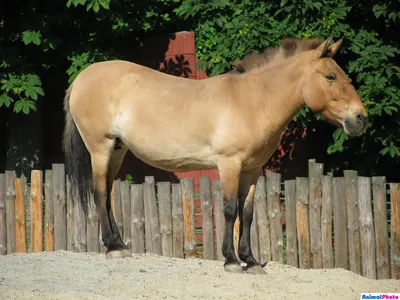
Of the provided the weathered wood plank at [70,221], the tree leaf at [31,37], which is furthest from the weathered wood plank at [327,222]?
the tree leaf at [31,37]

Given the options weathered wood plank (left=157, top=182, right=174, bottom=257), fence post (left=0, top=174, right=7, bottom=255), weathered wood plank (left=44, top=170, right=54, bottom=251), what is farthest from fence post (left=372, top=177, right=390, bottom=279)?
fence post (left=0, top=174, right=7, bottom=255)

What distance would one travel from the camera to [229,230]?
330 inches

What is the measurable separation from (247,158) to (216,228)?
156cm

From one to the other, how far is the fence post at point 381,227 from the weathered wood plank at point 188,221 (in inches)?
77.7

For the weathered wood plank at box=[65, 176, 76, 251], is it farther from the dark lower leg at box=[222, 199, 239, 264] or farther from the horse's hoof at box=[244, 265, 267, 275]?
the horse's hoof at box=[244, 265, 267, 275]

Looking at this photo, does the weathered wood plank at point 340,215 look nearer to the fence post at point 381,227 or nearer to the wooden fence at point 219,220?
the wooden fence at point 219,220

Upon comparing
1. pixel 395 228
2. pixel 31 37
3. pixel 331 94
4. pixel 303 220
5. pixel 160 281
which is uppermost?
pixel 31 37

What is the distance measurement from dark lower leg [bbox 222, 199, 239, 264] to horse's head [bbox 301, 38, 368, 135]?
1166 millimetres

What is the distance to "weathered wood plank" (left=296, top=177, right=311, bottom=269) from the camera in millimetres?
9125

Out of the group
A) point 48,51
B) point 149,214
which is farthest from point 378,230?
point 48,51

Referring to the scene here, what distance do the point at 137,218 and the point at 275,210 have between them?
1556 millimetres

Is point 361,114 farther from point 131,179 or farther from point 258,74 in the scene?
point 131,179

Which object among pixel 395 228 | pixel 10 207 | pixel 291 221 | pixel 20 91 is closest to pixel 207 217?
pixel 291 221

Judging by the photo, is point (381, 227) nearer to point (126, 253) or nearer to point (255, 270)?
point (255, 270)
